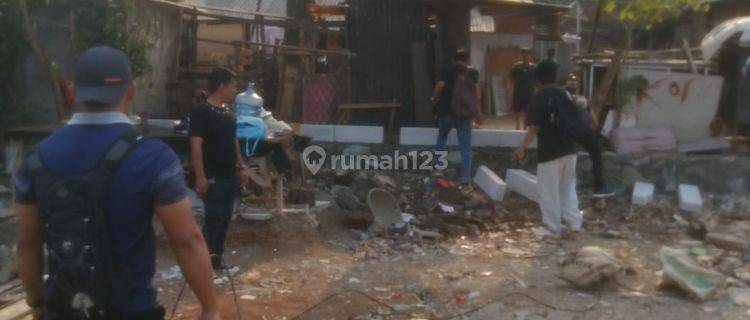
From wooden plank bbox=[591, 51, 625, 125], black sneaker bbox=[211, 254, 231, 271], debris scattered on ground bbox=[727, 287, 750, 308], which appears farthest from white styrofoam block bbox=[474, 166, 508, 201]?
black sneaker bbox=[211, 254, 231, 271]

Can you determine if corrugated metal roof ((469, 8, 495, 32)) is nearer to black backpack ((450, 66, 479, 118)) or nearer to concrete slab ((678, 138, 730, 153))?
concrete slab ((678, 138, 730, 153))

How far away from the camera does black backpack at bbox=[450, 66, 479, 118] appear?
10328 millimetres

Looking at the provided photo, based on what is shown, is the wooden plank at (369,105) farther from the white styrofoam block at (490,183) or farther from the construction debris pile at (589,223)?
the white styrofoam block at (490,183)

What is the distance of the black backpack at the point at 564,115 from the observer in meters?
8.28

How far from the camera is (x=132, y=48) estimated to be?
34.4ft

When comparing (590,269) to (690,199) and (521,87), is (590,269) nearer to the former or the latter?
(690,199)

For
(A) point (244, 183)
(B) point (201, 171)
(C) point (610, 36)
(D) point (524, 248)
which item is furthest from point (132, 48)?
(C) point (610, 36)

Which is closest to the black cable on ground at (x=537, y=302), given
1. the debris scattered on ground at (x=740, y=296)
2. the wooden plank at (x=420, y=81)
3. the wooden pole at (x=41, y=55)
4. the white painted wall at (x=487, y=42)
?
the debris scattered on ground at (x=740, y=296)

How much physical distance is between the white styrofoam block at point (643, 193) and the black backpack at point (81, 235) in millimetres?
8243

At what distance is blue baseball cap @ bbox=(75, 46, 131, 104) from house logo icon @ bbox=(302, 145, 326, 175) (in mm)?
7560

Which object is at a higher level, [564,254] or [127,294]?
[127,294]

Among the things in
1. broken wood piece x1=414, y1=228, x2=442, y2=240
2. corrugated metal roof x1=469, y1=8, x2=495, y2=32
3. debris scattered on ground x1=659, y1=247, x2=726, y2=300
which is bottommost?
broken wood piece x1=414, y1=228, x2=442, y2=240

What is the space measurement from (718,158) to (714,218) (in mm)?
1500

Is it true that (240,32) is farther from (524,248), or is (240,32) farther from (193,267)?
(193,267)
